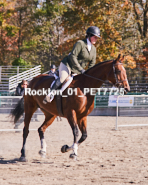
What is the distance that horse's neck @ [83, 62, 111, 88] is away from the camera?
650 centimetres

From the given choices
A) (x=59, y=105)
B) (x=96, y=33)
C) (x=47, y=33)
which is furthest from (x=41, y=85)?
(x=47, y=33)

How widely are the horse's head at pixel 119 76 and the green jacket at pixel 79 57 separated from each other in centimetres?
60

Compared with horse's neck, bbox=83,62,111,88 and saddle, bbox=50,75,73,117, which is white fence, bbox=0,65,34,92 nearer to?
saddle, bbox=50,75,73,117

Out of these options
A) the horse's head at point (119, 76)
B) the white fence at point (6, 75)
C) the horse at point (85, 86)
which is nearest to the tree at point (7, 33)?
the white fence at point (6, 75)

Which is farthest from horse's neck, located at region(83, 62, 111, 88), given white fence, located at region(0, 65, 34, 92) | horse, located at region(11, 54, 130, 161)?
white fence, located at region(0, 65, 34, 92)

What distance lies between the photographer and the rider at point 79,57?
A: 21.3ft

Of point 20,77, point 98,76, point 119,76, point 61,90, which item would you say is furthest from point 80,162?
point 20,77

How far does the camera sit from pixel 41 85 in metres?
7.46

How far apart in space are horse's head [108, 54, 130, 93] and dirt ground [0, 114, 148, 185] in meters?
1.53

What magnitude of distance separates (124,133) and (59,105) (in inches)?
207

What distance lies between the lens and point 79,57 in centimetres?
667

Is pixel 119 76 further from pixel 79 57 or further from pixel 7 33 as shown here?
pixel 7 33

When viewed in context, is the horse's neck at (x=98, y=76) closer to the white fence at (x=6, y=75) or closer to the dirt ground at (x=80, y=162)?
the dirt ground at (x=80, y=162)

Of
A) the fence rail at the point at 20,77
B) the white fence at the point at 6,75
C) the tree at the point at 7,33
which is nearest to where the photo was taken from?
the fence rail at the point at 20,77
